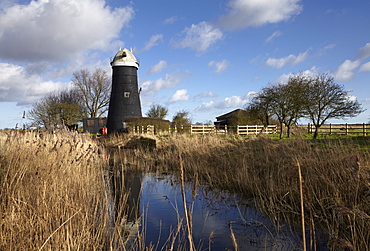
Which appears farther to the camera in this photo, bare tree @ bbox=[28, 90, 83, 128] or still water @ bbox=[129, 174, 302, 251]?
bare tree @ bbox=[28, 90, 83, 128]

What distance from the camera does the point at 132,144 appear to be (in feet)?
59.8

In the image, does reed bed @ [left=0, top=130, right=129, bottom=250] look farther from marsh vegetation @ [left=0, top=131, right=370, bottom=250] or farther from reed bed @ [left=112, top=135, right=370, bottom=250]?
reed bed @ [left=112, top=135, right=370, bottom=250]

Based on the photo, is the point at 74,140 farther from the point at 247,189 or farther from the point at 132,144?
the point at 132,144

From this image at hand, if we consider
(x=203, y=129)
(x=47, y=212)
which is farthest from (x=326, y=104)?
(x=47, y=212)

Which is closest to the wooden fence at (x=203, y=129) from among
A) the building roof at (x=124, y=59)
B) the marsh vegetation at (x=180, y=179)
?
the building roof at (x=124, y=59)

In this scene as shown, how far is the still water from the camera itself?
4.31m

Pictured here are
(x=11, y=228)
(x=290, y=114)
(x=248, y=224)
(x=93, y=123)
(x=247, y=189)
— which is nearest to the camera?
(x=11, y=228)

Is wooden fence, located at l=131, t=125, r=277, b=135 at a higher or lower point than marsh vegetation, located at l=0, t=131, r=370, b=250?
higher

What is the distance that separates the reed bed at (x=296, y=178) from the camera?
3867 millimetres

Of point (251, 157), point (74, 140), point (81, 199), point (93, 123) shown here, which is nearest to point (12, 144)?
point (74, 140)

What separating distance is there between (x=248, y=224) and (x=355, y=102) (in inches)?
686

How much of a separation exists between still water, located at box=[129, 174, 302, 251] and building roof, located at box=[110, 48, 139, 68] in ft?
65.8

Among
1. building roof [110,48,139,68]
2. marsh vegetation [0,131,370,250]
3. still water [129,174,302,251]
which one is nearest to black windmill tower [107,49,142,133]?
building roof [110,48,139,68]

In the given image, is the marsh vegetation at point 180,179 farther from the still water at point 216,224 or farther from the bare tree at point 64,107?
the bare tree at point 64,107
